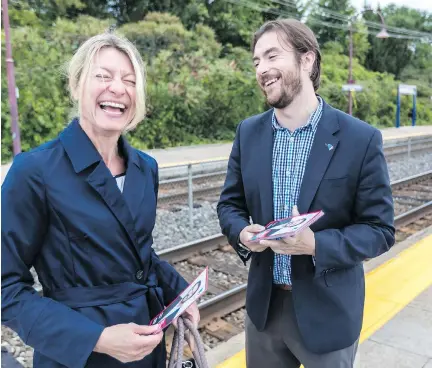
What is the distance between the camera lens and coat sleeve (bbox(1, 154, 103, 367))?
1.55 m

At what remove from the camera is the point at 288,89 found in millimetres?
2088

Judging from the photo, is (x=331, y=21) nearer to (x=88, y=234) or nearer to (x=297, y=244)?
(x=297, y=244)

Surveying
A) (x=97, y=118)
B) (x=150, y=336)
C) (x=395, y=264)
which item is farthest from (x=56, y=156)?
(x=395, y=264)

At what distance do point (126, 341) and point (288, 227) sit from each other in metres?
0.71

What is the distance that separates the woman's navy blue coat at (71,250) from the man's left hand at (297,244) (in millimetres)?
518

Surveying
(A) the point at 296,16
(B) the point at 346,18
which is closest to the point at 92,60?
(A) the point at 296,16

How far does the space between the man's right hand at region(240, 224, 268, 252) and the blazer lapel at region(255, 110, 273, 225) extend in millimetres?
127

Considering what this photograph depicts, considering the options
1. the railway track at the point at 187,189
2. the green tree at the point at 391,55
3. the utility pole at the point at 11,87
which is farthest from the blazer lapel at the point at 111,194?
the green tree at the point at 391,55

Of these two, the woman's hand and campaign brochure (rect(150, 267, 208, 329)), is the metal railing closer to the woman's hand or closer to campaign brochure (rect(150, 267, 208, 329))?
the woman's hand

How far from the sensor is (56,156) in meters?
1.66

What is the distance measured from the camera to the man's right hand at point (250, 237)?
204 cm

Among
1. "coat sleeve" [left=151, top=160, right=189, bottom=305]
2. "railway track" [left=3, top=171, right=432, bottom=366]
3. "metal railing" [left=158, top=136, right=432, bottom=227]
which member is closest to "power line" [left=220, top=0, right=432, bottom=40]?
"metal railing" [left=158, top=136, right=432, bottom=227]

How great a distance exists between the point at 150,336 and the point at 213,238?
16.5 feet

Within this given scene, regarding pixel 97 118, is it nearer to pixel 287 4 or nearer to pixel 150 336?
pixel 150 336
